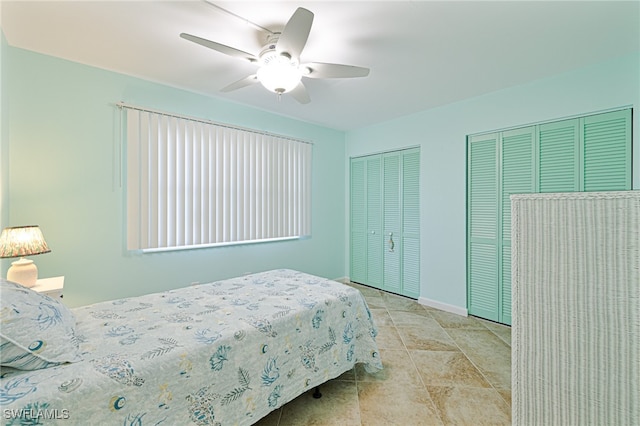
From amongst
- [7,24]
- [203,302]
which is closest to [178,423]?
[203,302]

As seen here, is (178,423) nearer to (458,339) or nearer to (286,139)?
(458,339)

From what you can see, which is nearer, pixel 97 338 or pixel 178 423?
pixel 178 423

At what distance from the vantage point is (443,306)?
3451 mm

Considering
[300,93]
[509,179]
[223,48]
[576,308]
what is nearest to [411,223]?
[509,179]

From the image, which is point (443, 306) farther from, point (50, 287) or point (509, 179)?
point (50, 287)

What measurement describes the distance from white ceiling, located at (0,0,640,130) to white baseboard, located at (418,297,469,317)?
100 inches

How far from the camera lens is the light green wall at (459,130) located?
2.35 meters

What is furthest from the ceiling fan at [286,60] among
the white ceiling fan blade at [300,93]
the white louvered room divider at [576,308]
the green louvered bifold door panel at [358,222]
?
the green louvered bifold door panel at [358,222]

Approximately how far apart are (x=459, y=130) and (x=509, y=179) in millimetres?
816

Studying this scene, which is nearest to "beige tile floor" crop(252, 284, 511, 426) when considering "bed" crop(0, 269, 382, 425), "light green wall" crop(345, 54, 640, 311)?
"bed" crop(0, 269, 382, 425)

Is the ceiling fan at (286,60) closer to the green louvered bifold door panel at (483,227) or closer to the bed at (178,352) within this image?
the bed at (178,352)

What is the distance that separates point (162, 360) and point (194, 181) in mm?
2225

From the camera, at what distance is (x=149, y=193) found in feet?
9.00

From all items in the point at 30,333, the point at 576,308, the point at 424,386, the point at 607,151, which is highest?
the point at 607,151
